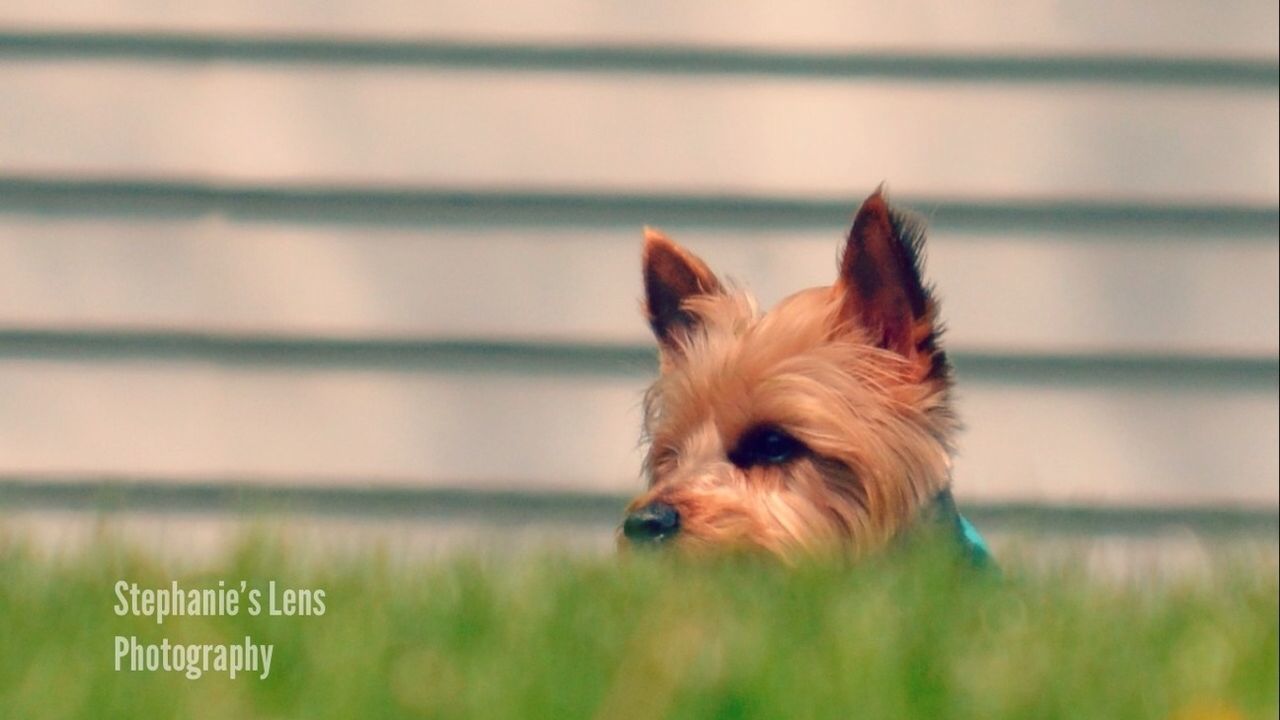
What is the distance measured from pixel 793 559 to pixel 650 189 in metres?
1.26

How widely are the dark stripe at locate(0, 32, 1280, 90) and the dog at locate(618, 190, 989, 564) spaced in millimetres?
625

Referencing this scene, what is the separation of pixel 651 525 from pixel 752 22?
1.48 m

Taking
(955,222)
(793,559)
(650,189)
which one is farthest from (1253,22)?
(793,559)

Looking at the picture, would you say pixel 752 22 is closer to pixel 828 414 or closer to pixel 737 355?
pixel 737 355

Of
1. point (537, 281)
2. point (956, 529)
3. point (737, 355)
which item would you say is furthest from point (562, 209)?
point (956, 529)

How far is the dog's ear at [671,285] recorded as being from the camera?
4.32m

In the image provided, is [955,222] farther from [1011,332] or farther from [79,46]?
[79,46]

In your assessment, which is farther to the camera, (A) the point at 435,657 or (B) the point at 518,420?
(B) the point at 518,420

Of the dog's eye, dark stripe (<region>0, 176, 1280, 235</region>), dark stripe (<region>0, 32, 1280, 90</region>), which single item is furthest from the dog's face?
dark stripe (<region>0, 32, 1280, 90</region>)

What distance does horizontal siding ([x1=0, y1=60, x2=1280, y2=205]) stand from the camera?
468 centimetres

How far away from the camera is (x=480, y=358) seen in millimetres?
4723

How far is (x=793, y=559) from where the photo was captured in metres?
3.78

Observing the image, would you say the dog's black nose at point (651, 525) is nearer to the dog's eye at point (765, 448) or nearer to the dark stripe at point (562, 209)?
the dog's eye at point (765, 448)

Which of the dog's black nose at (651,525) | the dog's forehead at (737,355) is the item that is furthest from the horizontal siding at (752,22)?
the dog's black nose at (651,525)
